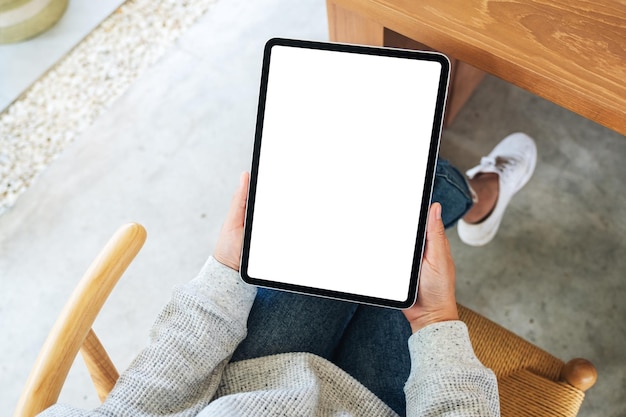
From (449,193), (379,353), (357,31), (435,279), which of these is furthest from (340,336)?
(357,31)

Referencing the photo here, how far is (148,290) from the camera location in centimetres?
120


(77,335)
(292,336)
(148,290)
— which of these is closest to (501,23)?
(292,336)

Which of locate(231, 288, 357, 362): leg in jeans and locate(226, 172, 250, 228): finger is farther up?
locate(226, 172, 250, 228): finger

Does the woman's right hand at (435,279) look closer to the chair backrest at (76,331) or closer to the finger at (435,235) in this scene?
the finger at (435,235)

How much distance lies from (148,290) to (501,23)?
93 centimetres

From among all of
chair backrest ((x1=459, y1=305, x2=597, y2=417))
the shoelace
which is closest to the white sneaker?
the shoelace

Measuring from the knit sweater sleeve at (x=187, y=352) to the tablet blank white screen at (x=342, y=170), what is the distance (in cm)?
→ 5

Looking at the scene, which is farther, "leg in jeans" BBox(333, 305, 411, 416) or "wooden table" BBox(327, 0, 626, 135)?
"leg in jeans" BBox(333, 305, 411, 416)

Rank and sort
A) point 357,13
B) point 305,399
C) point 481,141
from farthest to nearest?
point 481,141 → point 357,13 → point 305,399

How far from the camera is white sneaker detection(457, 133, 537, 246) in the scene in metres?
1.10

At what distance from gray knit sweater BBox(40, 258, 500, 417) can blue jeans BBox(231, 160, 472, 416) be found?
0.11 feet

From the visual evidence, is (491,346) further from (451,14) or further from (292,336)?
(451,14)

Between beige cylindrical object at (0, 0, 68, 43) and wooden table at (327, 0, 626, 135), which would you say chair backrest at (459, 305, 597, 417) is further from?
beige cylindrical object at (0, 0, 68, 43)

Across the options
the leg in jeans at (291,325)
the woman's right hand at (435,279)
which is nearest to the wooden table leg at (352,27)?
the woman's right hand at (435,279)
